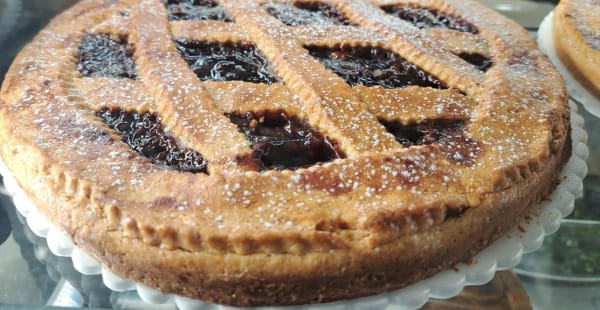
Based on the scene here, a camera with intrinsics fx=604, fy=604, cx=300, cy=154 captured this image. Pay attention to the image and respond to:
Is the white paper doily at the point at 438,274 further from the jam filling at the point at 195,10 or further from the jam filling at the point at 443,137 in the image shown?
the jam filling at the point at 195,10

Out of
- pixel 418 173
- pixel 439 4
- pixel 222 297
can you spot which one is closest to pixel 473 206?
pixel 418 173

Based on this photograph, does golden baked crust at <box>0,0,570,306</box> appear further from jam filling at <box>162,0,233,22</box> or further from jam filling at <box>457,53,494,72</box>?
jam filling at <box>162,0,233,22</box>

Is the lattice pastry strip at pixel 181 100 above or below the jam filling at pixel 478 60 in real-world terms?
above

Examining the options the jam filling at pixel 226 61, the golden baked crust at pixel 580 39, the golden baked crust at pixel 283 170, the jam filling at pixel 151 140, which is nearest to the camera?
the golden baked crust at pixel 283 170

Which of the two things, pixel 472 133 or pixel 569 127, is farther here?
pixel 569 127

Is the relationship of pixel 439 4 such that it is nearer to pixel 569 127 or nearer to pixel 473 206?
pixel 569 127

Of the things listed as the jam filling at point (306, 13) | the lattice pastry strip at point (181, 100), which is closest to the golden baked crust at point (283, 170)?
the lattice pastry strip at point (181, 100)
